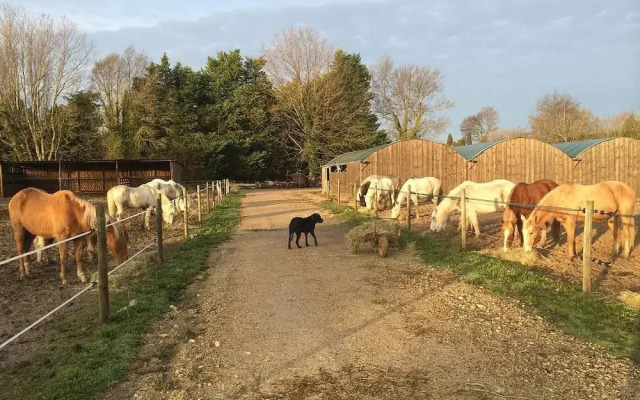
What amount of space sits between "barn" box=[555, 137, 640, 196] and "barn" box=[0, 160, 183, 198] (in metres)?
24.4

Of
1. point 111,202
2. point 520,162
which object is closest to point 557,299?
point 111,202

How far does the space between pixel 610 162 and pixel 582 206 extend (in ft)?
64.6

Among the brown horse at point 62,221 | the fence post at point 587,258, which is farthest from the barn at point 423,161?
the fence post at point 587,258

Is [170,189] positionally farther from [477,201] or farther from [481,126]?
[481,126]

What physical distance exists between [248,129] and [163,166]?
16537 mm

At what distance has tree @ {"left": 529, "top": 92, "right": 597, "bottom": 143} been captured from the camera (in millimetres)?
43406

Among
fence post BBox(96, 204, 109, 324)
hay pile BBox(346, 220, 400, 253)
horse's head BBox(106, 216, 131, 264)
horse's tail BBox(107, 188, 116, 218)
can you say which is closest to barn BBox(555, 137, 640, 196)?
hay pile BBox(346, 220, 400, 253)

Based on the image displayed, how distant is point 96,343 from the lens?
14.7ft

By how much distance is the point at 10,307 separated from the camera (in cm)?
641

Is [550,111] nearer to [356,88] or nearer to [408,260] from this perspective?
[356,88]

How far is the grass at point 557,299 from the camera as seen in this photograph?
445 centimetres

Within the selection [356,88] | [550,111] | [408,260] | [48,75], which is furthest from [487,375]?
[550,111]

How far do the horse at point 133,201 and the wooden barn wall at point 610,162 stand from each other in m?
21.7

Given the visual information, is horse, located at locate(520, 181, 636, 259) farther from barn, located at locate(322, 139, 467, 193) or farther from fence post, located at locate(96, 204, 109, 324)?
barn, located at locate(322, 139, 467, 193)
